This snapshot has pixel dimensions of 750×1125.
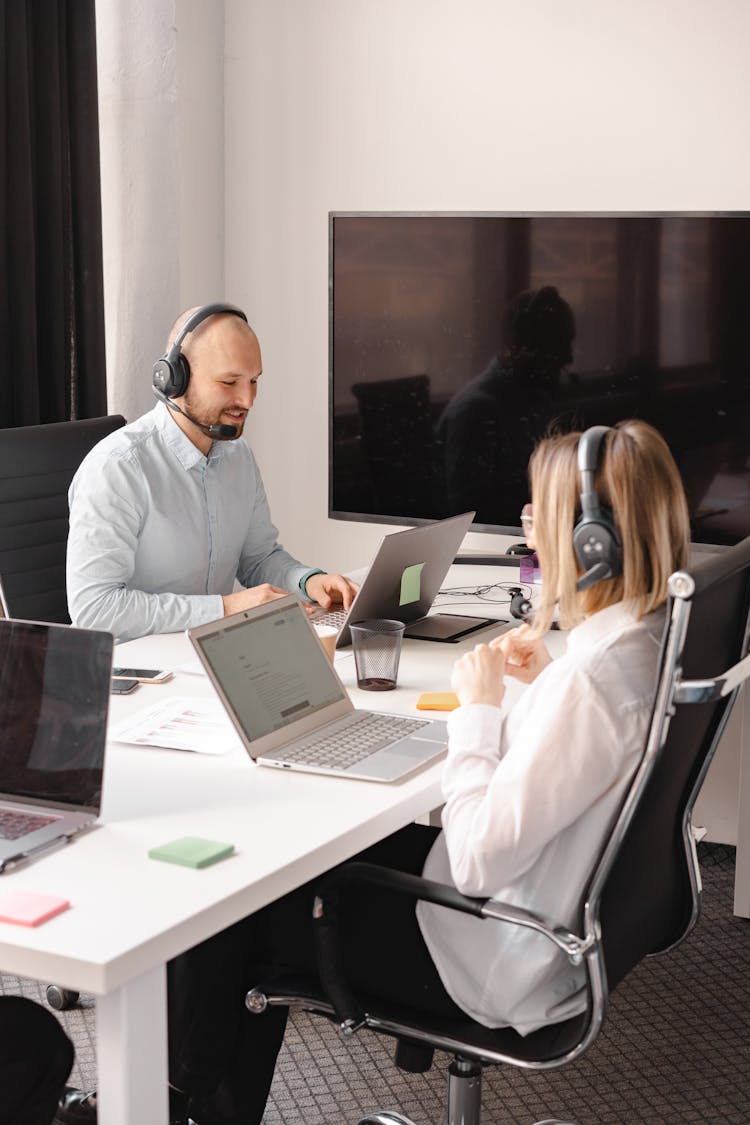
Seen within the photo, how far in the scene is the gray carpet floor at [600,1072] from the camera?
232cm

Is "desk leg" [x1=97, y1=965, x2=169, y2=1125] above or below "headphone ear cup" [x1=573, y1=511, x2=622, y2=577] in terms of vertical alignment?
below

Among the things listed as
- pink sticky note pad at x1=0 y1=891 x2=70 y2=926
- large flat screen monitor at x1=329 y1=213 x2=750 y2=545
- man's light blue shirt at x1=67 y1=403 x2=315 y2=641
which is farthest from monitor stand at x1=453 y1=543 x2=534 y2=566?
pink sticky note pad at x1=0 y1=891 x2=70 y2=926

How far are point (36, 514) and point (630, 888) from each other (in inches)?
67.5

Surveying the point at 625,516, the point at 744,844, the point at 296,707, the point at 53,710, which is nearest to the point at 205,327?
the point at 296,707

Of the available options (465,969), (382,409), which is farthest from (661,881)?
(382,409)

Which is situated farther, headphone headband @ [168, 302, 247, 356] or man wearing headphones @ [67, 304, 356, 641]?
headphone headband @ [168, 302, 247, 356]

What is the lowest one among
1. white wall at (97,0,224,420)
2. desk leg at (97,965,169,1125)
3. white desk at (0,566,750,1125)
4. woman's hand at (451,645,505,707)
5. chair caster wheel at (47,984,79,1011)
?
chair caster wheel at (47,984,79,1011)

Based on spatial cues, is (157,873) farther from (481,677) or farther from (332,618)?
(332,618)

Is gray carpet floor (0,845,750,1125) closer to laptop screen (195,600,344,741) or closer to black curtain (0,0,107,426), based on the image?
laptop screen (195,600,344,741)

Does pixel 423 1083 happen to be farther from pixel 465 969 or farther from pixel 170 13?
pixel 170 13

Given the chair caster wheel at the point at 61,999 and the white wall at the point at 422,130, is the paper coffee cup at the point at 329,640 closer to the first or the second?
the chair caster wheel at the point at 61,999

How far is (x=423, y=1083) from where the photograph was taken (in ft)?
7.92

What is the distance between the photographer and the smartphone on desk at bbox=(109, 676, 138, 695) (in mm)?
2230

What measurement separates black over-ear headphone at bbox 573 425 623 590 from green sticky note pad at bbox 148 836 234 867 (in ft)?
1.69
